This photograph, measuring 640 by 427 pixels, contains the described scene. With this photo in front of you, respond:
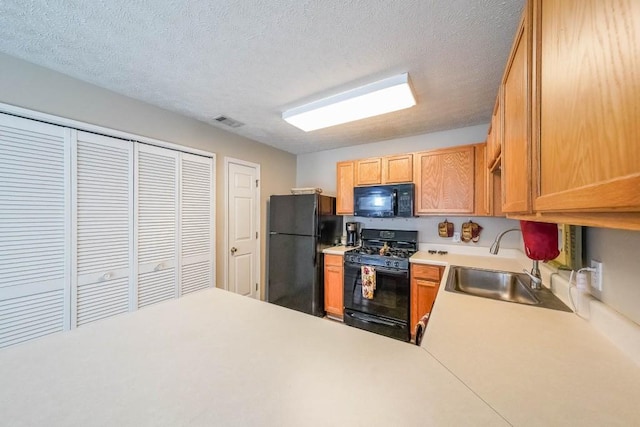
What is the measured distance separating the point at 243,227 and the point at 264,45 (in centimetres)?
226

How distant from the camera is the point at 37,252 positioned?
5.41 feet

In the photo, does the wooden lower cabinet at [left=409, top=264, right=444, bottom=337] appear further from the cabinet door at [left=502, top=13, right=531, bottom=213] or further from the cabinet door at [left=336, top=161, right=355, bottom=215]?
the cabinet door at [left=502, top=13, right=531, bottom=213]

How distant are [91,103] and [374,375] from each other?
8.92 feet

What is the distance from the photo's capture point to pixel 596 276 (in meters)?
1.07

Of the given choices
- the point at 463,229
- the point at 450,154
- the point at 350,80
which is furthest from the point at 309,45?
the point at 463,229

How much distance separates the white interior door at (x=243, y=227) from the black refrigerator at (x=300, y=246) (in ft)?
0.74

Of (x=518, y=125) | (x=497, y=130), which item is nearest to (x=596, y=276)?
Answer: (x=518, y=125)

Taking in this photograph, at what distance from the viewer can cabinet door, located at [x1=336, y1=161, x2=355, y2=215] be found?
3.21 meters

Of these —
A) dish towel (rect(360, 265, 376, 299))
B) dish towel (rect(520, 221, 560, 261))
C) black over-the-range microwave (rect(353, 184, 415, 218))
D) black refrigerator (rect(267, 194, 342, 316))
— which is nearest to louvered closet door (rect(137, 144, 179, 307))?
black refrigerator (rect(267, 194, 342, 316))

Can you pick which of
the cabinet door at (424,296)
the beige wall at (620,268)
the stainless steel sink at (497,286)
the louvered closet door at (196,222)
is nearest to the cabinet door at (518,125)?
the beige wall at (620,268)

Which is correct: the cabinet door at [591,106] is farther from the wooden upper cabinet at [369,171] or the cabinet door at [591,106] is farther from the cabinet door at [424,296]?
the wooden upper cabinet at [369,171]

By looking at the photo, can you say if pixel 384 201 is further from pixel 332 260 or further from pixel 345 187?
pixel 332 260

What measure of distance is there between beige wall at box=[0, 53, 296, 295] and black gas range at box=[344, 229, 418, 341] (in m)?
1.43

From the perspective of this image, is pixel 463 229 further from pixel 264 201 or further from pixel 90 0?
pixel 90 0
